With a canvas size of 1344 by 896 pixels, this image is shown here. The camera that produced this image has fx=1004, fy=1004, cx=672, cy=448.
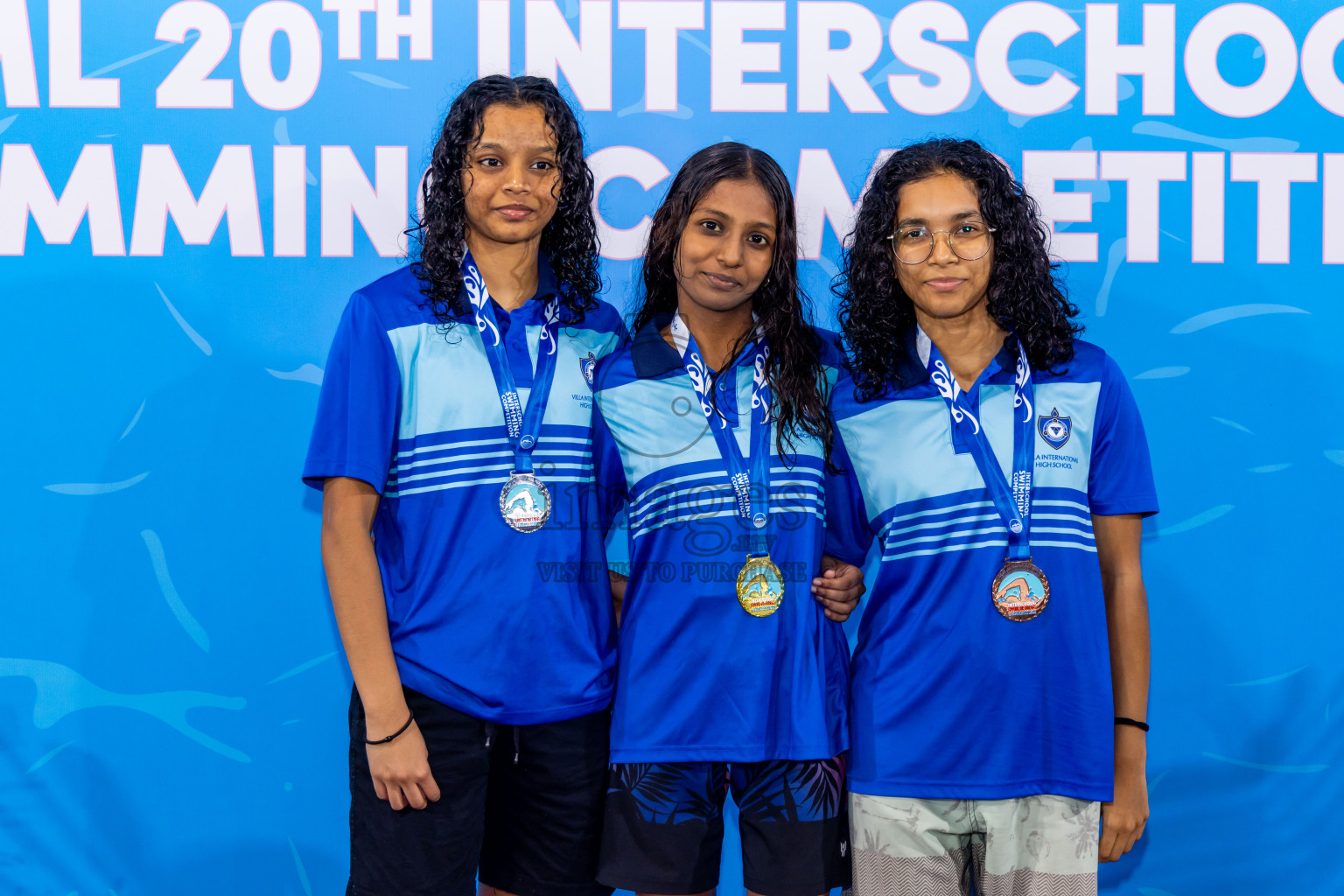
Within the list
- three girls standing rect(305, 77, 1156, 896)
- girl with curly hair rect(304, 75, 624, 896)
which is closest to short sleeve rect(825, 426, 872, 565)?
three girls standing rect(305, 77, 1156, 896)

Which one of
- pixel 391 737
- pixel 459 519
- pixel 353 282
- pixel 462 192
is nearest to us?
pixel 391 737

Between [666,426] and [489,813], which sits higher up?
[666,426]

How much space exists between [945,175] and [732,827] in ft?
6.67

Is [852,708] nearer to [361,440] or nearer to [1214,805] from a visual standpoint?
[361,440]

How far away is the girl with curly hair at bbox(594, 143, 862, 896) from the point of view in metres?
1.95

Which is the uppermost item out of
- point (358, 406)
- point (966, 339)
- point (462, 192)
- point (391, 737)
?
point (462, 192)

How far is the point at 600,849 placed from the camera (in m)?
2.04

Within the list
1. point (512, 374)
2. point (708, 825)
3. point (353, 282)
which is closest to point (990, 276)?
point (512, 374)

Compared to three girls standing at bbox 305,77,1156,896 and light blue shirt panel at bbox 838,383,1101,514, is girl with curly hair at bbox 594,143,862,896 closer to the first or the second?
three girls standing at bbox 305,77,1156,896

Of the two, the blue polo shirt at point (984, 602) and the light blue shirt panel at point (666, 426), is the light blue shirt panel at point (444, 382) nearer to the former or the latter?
the light blue shirt panel at point (666, 426)

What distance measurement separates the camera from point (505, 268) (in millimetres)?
2148

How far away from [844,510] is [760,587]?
31cm

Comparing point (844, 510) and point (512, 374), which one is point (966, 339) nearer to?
point (844, 510)

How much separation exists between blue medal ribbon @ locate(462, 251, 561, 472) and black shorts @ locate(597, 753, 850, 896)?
2.23 feet
